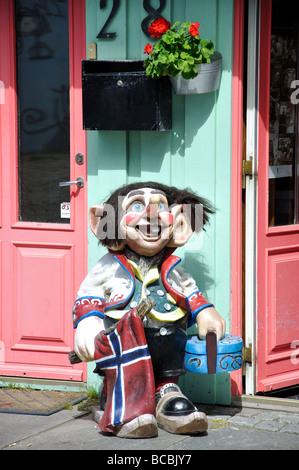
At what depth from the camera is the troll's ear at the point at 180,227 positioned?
4.95 meters

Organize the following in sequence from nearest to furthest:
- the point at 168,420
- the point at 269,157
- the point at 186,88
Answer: the point at 168,420 → the point at 186,88 → the point at 269,157

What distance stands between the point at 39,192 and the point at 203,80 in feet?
4.79

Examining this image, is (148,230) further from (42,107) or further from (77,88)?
(42,107)

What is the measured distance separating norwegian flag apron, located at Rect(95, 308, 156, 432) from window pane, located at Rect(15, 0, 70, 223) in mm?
1321

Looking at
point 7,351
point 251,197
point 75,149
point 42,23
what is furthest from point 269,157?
point 7,351

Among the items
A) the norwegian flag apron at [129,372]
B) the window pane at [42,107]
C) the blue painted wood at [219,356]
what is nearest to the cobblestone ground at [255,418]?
the blue painted wood at [219,356]

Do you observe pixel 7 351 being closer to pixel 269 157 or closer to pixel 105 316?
pixel 105 316

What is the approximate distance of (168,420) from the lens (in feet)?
15.5

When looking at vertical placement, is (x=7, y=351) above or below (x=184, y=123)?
below

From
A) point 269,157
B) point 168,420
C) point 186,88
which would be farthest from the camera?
point 269,157

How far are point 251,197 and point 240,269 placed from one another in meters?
0.47

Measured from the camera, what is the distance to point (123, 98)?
5.14 metres
